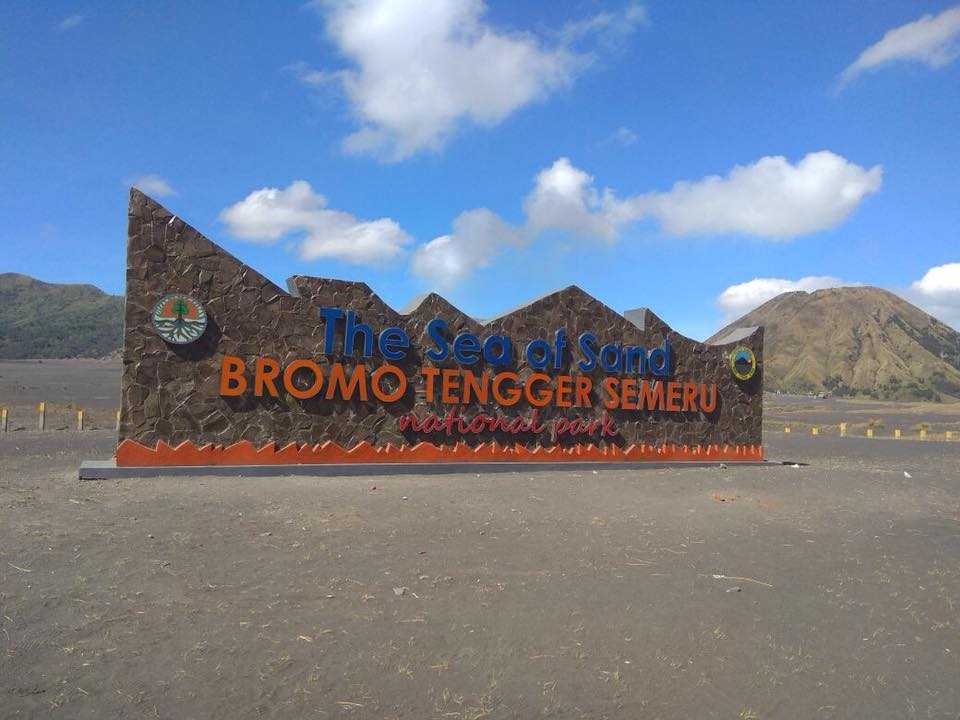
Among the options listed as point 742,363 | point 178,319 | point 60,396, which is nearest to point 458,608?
point 178,319

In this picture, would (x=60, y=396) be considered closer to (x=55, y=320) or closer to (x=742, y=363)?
(x=742, y=363)

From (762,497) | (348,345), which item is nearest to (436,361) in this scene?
(348,345)

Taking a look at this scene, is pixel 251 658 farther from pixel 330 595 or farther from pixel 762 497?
pixel 762 497

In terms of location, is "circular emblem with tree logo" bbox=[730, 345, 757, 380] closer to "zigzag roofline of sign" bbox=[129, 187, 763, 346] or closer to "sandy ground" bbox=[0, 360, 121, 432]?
"zigzag roofline of sign" bbox=[129, 187, 763, 346]

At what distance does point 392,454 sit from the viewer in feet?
48.3

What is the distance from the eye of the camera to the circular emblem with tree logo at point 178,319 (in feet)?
42.3

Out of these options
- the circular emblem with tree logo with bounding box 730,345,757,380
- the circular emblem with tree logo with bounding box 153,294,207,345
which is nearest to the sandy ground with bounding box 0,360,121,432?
the circular emblem with tree logo with bounding box 153,294,207,345

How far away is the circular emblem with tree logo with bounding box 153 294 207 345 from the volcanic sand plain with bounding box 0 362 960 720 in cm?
303

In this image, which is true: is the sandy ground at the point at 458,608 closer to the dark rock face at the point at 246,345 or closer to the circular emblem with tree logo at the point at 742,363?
the dark rock face at the point at 246,345

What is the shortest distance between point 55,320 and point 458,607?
493 feet

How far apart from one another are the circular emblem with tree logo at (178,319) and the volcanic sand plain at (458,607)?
3028mm

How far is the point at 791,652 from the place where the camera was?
540 cm

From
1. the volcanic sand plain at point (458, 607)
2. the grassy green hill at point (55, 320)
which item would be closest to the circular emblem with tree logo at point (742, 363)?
the volcanic sand plain at point (458, 607)

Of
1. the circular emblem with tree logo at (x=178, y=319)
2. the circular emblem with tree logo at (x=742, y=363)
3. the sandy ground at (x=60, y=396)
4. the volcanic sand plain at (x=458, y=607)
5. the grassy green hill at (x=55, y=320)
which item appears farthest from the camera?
the grassy green hill at (x=55, y=320)
